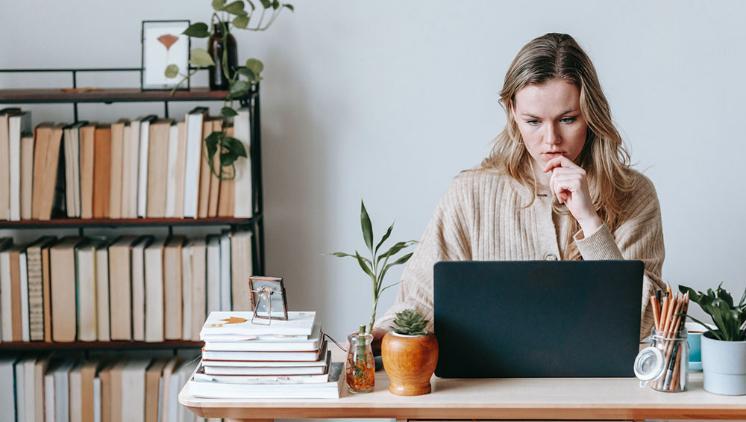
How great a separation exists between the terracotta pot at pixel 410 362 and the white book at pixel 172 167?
1439 mm

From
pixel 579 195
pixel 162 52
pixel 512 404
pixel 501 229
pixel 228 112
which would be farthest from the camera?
pixel 162 52

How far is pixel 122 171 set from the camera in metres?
2.90

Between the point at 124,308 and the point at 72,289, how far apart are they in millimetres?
172

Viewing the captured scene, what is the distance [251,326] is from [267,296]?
0.07 metres

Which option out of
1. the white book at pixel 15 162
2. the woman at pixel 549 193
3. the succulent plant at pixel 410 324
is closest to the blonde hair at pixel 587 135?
the woman at pixel 549 193

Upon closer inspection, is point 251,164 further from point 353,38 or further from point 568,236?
point 568,236

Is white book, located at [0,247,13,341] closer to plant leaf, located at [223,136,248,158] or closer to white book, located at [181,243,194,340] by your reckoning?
white book, located at [181,243,194,340]

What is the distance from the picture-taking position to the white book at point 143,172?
9.48 feet

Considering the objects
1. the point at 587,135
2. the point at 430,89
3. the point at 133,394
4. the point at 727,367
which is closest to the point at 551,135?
the point at 587,135

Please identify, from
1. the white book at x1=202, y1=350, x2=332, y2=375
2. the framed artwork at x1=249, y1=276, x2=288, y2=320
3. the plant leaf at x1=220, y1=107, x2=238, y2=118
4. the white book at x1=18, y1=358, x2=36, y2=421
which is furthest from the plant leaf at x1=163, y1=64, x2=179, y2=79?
the white book at x1=202, y1=350, x2=332, y2=375

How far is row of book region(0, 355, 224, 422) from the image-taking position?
9.75 feet

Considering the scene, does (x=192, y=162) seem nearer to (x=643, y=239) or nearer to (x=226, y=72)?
(x=226, y=72)

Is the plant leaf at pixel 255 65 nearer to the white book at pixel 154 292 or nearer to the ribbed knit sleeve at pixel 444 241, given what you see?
the white book at pixel 154 292

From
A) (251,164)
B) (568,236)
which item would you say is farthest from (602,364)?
(251,164)
